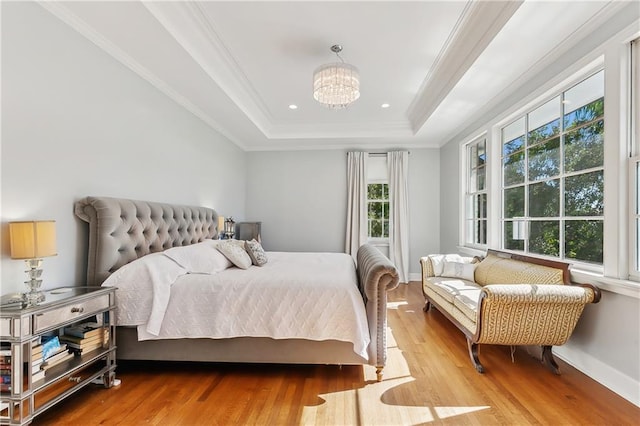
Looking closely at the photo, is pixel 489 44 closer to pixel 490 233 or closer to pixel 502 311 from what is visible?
pixel 502 311

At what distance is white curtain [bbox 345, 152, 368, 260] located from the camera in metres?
5.61

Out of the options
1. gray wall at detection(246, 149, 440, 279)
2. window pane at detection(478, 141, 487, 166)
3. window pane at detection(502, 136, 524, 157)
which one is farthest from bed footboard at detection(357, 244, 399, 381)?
gray wall at detection(246, 149, 440, 279)

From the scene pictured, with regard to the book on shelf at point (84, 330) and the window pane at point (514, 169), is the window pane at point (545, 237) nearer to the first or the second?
the window pane at point (514, 169)

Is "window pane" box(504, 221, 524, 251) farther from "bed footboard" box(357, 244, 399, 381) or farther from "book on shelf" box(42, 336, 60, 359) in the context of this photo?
"book on shelf" box(42, 336, 60, 359)

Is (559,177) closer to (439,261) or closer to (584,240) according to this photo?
(584,240)

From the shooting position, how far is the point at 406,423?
172cm

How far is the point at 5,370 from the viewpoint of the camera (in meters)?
1.52

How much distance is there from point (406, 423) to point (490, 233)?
285 centimetres

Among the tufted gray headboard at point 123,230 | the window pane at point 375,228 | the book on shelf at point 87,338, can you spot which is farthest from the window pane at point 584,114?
the book on shelf at point 87,338

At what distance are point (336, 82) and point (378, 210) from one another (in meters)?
3.49

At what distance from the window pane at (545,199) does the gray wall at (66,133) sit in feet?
12.6

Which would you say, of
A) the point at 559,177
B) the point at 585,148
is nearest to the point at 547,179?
the point at 559,177

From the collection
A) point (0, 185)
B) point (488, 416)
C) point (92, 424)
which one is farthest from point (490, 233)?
point (0, 185)

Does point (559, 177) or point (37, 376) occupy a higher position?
point (559, 177)
